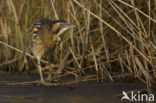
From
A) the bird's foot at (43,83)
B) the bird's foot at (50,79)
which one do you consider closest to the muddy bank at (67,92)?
Result: the bird's foot at (43,83)

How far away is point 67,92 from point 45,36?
81cm

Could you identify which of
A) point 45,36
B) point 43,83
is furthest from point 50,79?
point 45,36

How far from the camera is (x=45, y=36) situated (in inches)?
175

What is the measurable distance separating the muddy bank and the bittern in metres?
0.29

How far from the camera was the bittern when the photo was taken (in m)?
4.31

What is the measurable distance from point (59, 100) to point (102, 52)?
1.89 m

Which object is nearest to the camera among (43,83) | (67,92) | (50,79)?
(67,92)

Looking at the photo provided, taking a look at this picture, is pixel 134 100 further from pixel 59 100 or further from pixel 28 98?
pixel 28 98

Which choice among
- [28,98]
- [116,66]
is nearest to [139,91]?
[28,98]

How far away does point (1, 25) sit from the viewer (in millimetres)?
5230

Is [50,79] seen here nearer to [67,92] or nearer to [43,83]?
[43,83]

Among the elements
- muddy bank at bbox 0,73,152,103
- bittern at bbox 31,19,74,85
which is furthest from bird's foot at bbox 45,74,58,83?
muddy bank at bbox 0,73,152,103

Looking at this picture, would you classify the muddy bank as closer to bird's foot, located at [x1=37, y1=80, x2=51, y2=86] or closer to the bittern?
bird's foot, located at [x1=37, y1=80, x2=51, y2=86]

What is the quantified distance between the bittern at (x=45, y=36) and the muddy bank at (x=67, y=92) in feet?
0.96
